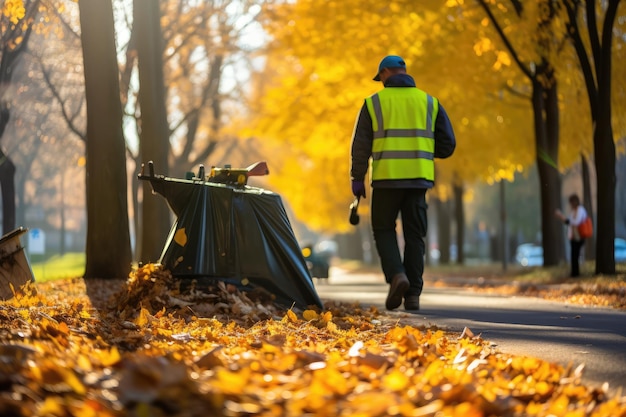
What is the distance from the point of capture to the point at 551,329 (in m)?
7.80

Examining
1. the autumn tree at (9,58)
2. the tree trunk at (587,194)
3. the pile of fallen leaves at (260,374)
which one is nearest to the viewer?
the pile of fallen leaves at (260,374)

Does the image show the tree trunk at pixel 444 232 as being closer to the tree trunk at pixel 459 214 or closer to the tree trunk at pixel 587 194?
the tree trunk at pixel 459 214

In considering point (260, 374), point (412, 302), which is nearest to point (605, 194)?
point (412, 302)

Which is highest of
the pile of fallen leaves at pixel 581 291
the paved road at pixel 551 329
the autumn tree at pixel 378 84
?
the autumn tree at pixel 378 84

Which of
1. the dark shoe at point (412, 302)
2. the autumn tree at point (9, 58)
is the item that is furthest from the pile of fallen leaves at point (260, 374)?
the autumn tree at point (9, 58)

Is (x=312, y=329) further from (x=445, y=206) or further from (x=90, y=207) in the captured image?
(x=445, y=206)

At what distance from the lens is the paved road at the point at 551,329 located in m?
5.73

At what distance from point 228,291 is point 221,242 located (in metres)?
0.41

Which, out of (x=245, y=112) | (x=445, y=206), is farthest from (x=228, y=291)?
(x=445, y=206)

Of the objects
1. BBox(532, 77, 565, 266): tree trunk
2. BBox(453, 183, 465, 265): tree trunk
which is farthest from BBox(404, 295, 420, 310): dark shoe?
BBox(453, 183, 465, 265): tree trunk

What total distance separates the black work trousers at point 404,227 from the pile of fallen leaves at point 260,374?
239cm

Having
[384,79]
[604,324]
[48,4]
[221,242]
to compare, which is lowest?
[604,324]

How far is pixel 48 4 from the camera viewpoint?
18844mm

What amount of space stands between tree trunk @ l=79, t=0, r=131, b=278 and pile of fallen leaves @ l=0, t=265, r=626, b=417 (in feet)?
21.5
